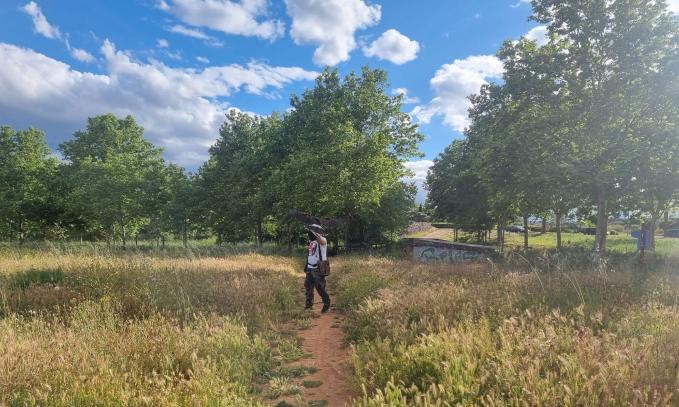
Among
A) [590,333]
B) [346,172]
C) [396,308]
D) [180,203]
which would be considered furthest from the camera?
[180,203]

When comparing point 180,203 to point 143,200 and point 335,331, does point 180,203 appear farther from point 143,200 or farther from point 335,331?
point 335,331

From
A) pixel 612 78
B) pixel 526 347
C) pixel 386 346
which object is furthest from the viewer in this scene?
pixel 612 78

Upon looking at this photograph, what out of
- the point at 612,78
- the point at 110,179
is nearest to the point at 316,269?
the point at 612,78

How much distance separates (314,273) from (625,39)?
50.6 feet

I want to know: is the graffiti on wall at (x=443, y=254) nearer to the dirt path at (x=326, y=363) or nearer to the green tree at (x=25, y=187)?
the dirt path at (x=326, y=363)

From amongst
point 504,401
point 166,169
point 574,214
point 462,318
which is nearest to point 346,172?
point 574,214

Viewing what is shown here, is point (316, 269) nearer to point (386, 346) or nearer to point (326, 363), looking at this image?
point (326, 363)

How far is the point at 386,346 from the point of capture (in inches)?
189

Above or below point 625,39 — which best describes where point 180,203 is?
below

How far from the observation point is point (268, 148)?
1196 inches

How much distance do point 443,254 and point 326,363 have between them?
46.8 feet

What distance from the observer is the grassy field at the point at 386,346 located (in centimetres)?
330

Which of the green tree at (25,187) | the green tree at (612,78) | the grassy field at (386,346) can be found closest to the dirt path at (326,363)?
the grassy field at (386,346)

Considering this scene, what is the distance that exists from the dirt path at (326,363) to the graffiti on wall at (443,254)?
9.60 metres
